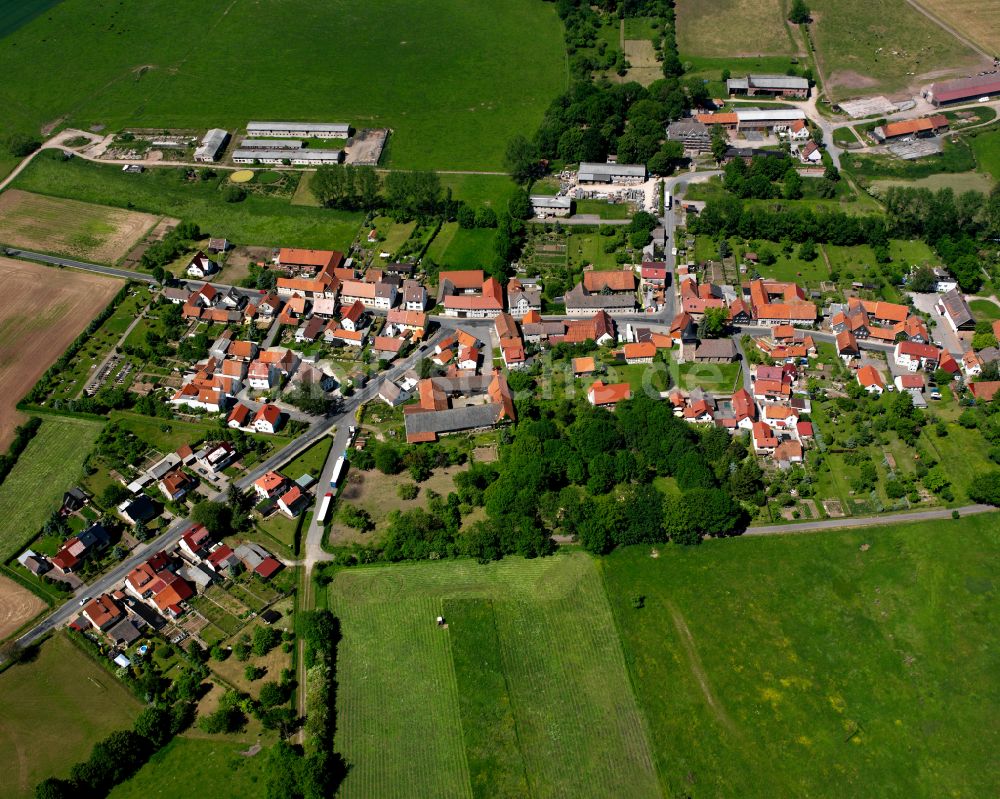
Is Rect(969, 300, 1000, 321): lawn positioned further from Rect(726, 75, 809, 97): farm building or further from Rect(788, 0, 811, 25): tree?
Rect(788, 0, 811, 25): tree

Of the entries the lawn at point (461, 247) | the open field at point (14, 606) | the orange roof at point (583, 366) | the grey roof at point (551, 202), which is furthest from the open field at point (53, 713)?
the grey roof at point (551, 202)

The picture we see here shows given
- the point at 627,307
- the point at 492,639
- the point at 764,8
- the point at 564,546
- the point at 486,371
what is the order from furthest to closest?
1. the point at 764,8
2. the point at 627,307
3. the point at 486,371
4. the point at 564,546
5. the point at 492,639

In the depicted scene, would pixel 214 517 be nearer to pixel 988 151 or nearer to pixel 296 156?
pixel 296 156

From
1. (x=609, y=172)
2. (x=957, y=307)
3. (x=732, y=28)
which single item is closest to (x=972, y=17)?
(x=732, y=28)

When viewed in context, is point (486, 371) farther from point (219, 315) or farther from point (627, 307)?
point (219, 315)

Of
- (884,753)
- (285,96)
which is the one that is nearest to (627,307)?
(884,753)

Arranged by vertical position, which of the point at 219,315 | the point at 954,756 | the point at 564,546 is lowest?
the point at 954,756
